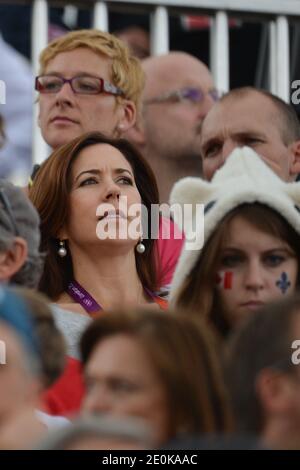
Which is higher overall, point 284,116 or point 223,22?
point 223,22

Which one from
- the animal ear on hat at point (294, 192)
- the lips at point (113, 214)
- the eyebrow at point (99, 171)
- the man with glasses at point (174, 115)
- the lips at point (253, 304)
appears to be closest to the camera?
the lips at point (253, 304)

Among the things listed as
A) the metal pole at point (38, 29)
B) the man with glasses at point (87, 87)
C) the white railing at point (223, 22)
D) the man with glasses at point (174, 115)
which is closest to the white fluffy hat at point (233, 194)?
the man with glasses at point (87, 87)

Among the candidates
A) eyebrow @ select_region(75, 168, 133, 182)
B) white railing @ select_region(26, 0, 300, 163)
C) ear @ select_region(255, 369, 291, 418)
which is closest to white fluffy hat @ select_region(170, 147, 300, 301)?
eyebrow @ select_region(75, 168, 133, 182)

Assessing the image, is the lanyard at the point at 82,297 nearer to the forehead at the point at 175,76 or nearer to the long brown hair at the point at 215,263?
the long brown hair at the point at 215,263

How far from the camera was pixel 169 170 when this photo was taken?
6.02m

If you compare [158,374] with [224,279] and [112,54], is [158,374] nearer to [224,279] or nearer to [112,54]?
[224,279]

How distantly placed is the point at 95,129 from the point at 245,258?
133 cm

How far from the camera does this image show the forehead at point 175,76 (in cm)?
606

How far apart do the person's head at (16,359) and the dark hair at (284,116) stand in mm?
2169

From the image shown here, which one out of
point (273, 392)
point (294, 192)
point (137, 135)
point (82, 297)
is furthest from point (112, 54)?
point (273, 392)

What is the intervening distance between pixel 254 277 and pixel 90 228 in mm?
693

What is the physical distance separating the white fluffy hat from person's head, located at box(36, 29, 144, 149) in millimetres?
879
